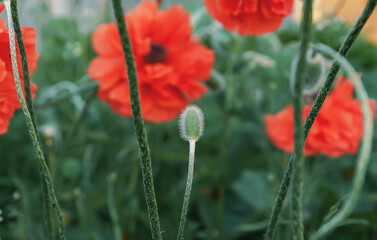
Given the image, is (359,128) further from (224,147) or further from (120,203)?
(120,203)

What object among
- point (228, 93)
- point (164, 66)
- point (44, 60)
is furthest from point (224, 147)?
point (44, 60)

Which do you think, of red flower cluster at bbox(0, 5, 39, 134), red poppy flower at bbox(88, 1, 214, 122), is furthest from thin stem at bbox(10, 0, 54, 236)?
red poppy flower at bbox(88, 1, 214, 122)

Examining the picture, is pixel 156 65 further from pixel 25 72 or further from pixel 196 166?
pixel 25 72

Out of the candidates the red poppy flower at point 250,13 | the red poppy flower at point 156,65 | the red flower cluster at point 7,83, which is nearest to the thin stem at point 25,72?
the red flower cluster at point 7,83

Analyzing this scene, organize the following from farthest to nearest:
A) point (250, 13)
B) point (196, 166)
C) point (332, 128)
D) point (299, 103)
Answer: point (196, 166) → point (332, 128) → point (250, 13) → point (299, 103)

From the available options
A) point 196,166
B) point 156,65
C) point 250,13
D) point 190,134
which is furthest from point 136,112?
point 196,166

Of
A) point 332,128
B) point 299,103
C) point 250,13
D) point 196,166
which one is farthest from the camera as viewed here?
point 196,166

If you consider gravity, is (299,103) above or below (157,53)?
below
